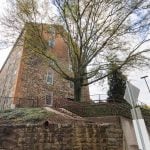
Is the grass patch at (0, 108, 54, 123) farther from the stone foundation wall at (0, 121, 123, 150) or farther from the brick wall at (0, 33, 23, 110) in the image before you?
the brick wall at (0, 33, 23, 110)

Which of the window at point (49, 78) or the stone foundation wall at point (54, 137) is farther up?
the window at point (49, 78)

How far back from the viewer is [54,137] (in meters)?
13.0

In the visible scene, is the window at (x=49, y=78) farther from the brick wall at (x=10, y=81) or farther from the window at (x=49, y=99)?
the brick wall at (x=10, y=81)

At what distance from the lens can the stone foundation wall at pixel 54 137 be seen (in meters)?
12.9

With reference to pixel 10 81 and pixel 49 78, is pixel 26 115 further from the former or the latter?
pixel 10 81

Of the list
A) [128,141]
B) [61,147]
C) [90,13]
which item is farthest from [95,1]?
[61,147]

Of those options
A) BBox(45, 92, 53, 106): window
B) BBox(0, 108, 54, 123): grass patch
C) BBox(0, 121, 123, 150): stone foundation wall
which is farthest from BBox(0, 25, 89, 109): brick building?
BBox(0, 121, 123, 150): stone foundation wall

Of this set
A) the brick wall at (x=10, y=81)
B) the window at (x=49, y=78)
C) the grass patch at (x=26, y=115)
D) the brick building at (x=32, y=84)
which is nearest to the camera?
the grass patch at (x=26, y=115)

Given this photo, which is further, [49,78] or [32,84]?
[49,78]

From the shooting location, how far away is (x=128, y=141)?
15555 mm

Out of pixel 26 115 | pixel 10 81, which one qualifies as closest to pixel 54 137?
pixel 26 115

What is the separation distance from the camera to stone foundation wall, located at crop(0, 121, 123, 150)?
12852 millimetres

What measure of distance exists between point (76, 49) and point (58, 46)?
13902mm

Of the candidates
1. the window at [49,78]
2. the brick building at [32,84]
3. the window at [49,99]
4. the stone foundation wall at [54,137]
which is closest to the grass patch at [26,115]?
the stone foundation wall at [54,137]
